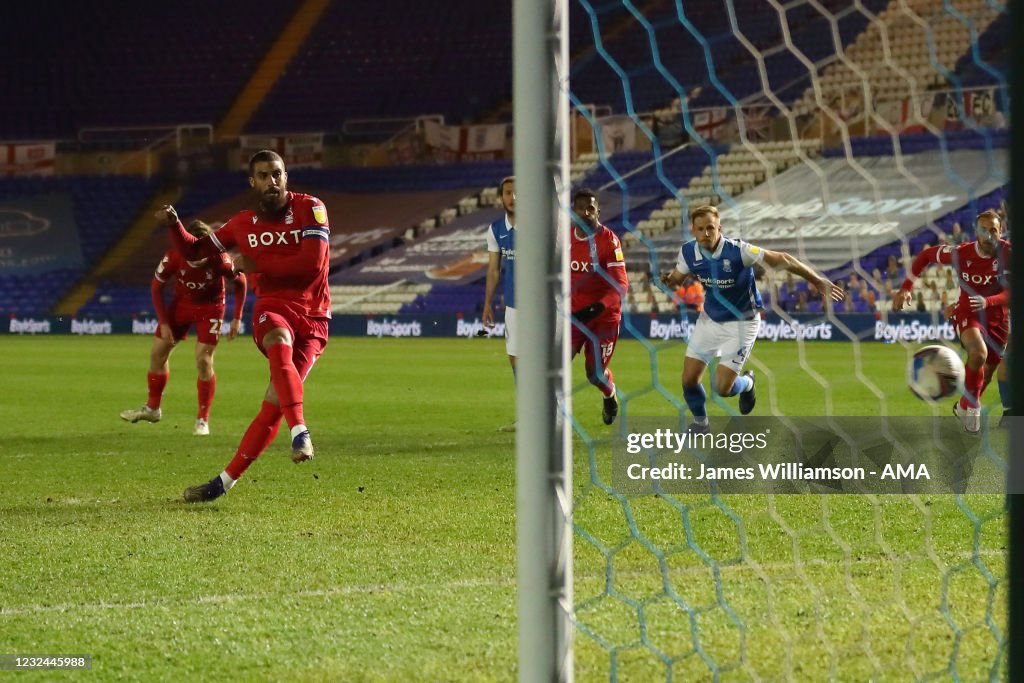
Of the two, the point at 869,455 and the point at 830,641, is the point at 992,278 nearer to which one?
the point at 869,455

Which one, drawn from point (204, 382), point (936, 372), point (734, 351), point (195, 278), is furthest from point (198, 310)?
point (936, 372)

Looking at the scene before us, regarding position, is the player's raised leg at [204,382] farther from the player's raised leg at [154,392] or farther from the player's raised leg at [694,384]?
the player's raised leg at [694,384]

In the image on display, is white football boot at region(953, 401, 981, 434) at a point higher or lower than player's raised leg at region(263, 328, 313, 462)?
lower

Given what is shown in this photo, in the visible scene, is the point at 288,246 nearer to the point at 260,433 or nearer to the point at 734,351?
the point at 260,433

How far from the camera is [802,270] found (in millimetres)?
6547

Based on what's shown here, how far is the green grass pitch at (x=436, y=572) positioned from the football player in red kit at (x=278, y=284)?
0.35 metres

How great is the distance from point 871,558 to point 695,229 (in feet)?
11.0

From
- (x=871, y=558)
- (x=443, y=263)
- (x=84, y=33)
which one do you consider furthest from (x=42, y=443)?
(x=84, y=33)

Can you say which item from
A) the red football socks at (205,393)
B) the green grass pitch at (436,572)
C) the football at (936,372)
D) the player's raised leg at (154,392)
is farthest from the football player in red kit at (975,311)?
the player's raised leg at (154,392)

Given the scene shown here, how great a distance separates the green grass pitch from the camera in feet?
10.6

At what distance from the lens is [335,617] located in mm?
3742

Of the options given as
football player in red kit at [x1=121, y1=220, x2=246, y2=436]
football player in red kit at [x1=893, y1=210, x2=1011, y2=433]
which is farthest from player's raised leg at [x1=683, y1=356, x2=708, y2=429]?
football player in red kit at [x1=121, y1=220, x2=246, y2=436]

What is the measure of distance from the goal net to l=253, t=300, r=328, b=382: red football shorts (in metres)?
1.44

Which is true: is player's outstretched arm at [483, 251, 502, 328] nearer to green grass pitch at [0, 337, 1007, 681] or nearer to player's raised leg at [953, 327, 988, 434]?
green grass pitch at [0, 337, 1007, 681]
